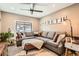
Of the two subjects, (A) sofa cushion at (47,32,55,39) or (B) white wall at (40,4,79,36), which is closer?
(B) white wall at (40,4,79,36)

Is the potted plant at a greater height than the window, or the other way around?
the window

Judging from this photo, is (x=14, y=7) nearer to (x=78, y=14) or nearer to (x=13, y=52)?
(x=13, y=52)

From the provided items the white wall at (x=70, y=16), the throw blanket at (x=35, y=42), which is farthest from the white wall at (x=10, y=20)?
the white wall at (x=70, y=16)

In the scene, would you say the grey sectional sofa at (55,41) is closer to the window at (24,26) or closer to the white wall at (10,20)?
the window at (24,26)

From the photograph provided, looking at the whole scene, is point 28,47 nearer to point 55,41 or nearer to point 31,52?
point 31,52

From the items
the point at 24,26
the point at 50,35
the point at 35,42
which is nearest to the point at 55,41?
the point at 50,35

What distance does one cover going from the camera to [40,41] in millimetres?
2082

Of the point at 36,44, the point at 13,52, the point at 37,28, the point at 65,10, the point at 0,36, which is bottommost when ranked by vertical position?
the point at 13,52

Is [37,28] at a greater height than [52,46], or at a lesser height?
greater

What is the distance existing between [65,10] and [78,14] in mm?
270

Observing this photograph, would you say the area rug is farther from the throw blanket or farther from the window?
the window

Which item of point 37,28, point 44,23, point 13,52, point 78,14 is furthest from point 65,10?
point 13,52

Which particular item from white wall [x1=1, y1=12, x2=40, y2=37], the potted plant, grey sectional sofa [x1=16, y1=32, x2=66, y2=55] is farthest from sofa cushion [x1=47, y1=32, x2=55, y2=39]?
the potted plant

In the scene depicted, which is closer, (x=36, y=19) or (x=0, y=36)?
(x=0, y=36)
